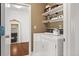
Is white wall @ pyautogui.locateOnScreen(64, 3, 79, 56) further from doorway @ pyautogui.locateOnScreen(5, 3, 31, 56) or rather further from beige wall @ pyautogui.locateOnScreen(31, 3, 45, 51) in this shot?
beige wall @ pyautogui.locateOnScreen(31, 3, 45, 51)

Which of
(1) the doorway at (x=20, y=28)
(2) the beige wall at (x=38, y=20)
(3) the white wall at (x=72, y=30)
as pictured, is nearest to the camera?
(3) the white wall at (x=72, y=30)

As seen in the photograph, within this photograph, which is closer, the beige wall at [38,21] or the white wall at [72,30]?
the white wall at [72,30]

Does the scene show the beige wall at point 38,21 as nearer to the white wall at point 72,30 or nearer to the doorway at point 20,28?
the doorway at point 20,28

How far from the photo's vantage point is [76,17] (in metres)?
1.27

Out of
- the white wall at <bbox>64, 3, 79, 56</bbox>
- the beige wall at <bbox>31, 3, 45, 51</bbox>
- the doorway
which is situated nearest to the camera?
the white wall at <bbox>64, 3, 79, 56</bbox>

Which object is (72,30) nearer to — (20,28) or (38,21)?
(20,28)

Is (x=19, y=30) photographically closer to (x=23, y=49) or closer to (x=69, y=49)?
(x=23, y=49)

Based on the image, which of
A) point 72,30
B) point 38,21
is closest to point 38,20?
point 38,21

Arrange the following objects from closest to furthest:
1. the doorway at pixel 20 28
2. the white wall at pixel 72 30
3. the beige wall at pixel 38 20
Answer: the white wall at pixel 72 30
the doorway at pixel 20 28
the beige wall at pixel 38 20

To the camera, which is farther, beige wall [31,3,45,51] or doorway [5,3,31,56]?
beige wall [31,3,45,51]

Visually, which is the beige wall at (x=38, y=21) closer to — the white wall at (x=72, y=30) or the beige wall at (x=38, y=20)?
the beige wall at (x=38, y=20)

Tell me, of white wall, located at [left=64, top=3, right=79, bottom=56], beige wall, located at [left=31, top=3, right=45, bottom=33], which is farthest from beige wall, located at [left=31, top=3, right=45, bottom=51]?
white wall, located at [left=64, top=3, right=79, bottom=56]

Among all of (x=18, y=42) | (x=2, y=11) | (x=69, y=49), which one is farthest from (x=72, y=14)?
(x=18, y=42)

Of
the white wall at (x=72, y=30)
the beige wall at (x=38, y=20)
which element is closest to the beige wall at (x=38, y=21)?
the beige wall at (x=38, y=20)
